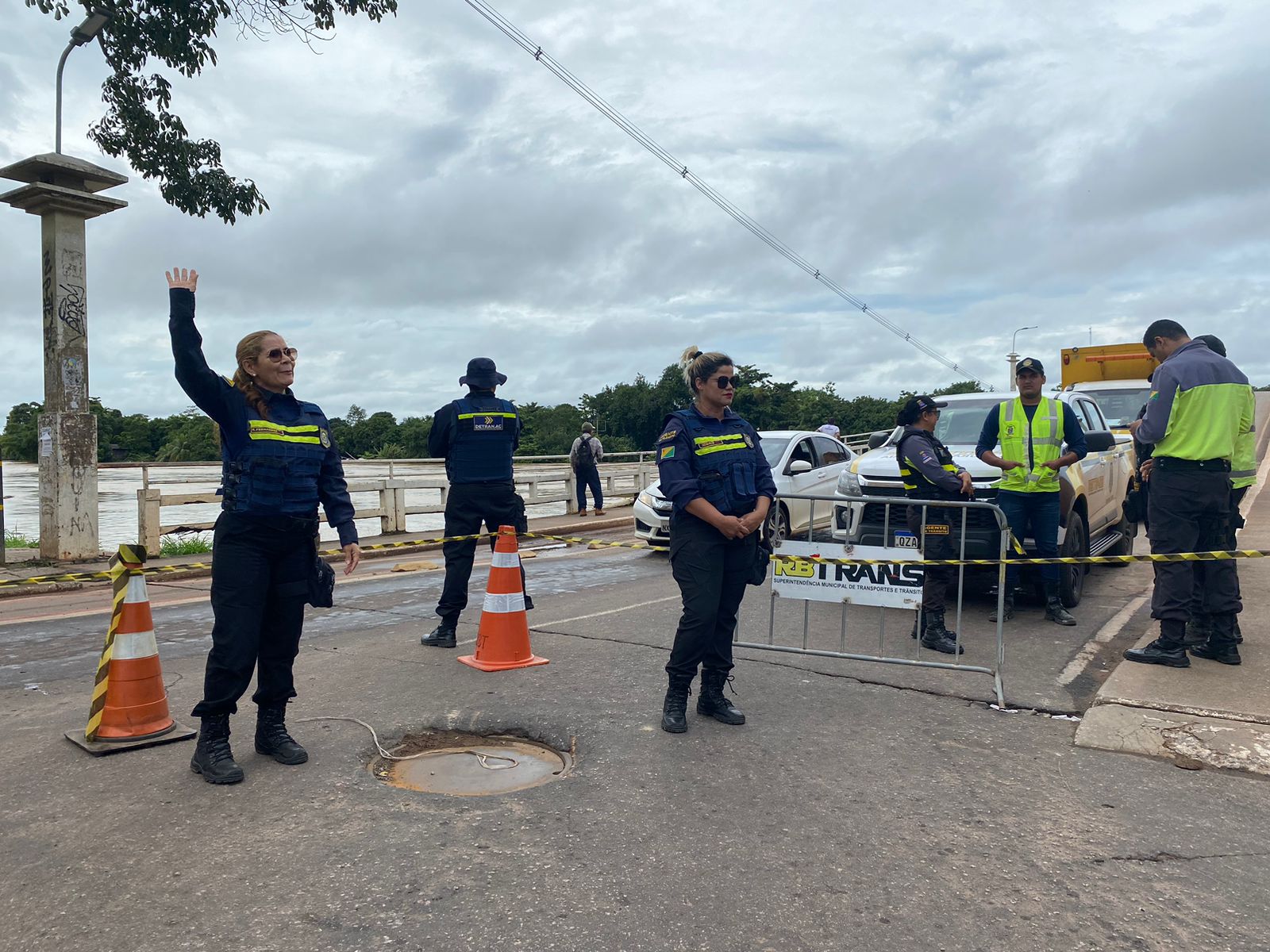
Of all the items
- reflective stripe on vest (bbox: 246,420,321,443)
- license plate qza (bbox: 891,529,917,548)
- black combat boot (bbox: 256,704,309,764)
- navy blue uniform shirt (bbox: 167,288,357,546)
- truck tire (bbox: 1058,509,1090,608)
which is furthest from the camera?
truck tire (bbox: 1058,509,1090,608)

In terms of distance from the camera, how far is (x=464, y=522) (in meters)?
6.88

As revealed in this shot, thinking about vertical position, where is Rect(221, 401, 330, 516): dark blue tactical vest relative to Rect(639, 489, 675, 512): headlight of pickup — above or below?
above

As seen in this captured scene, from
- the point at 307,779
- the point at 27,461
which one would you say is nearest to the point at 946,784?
the point at 307,779

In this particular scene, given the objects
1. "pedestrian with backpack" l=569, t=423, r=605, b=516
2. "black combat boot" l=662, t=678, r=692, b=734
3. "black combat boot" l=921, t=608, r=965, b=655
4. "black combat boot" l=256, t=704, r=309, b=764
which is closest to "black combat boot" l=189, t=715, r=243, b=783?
"black combat boot" l=256, t=704, r=309, b=764

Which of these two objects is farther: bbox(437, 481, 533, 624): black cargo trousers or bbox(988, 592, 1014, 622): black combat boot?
bbox(988, 592, 1014, 622): black combat boot

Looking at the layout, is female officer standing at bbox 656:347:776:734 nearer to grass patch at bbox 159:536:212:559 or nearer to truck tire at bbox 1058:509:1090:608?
truck tire at bbox 1058:509:1090:608

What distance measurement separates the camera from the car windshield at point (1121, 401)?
503 inches

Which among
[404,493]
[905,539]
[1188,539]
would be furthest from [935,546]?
[404,493]

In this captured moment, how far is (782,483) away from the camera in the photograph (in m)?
12.5

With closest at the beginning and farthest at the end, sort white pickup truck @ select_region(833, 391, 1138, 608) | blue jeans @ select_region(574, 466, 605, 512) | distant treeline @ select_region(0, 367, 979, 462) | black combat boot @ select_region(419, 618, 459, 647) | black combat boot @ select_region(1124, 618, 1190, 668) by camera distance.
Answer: black combat boot @ select_region(1124, 618, 1190, 668) < black combat boot @ select_region(419, 618, 459, 647) < white pickup truck @ select_region(833, 391, 1138, 608) < blue jeans @ select_region(574, 466, 605, 512) < distant treeline @ select_region(0, 367, 979, 462)

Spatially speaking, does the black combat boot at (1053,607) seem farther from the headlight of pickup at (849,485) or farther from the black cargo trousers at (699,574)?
the black cargo trousers at (699,574)

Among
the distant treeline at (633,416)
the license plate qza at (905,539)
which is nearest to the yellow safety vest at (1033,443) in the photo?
the license plate qza at (905,539)

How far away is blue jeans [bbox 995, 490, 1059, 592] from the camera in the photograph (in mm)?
7309

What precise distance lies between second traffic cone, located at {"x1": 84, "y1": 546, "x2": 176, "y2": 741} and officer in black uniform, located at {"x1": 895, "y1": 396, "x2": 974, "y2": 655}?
4.74m
